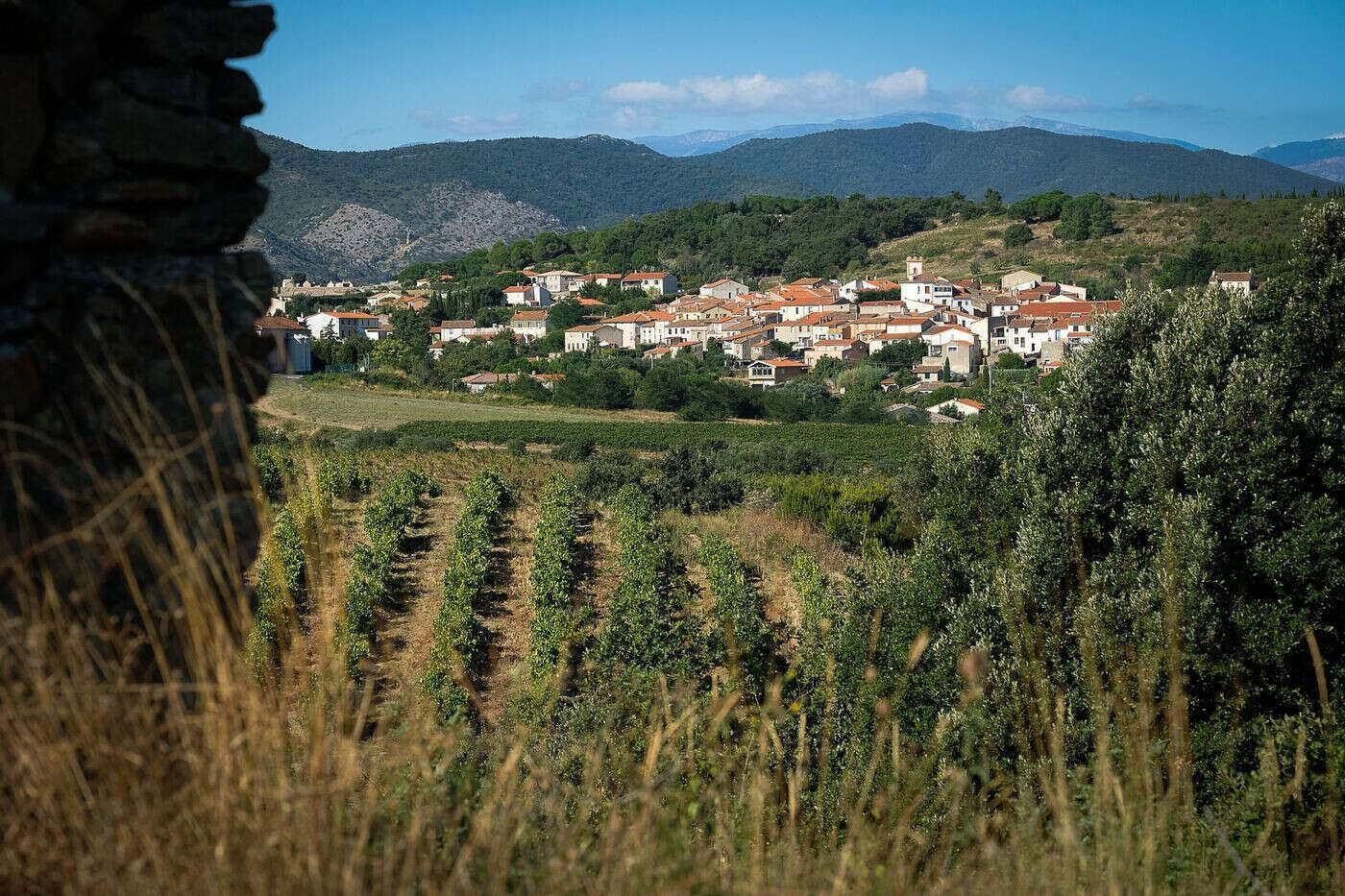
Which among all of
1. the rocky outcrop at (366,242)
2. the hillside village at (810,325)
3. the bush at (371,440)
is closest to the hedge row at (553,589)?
Answer: the bush at (371,440)

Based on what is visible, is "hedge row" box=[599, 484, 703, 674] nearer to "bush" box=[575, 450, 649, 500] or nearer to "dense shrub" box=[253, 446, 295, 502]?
"bush" box=[575, 450, 649, 500]

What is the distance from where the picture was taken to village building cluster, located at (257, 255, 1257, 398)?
7019cm

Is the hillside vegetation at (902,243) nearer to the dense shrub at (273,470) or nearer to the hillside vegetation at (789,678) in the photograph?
the dense shrub at (273,470)

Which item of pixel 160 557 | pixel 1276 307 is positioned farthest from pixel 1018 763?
pixel 160 557

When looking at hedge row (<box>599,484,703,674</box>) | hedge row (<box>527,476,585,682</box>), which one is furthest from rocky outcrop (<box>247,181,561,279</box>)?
hedge row (<box>599,484,703,674</box>)

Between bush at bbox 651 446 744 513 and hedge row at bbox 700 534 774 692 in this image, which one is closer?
hedge row at bbox 700 534 774 692

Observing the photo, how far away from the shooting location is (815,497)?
76.1 ft

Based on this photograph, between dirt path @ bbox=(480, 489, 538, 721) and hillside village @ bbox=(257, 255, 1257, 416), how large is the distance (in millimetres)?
37700

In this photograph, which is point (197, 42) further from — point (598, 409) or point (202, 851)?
point (598, 409)

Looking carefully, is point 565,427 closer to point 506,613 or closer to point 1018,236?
point 506,613

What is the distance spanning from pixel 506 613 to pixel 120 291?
12441 mm

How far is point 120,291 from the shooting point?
281cm

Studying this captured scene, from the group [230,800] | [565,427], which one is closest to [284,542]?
[230,800]

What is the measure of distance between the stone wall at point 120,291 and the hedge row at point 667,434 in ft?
116
